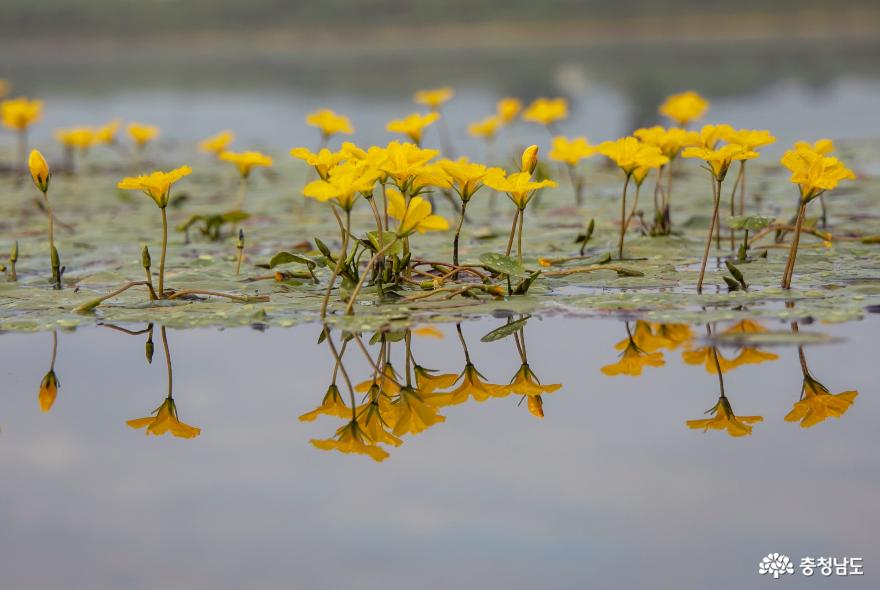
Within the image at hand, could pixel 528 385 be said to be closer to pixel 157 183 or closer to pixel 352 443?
pixel 352 443

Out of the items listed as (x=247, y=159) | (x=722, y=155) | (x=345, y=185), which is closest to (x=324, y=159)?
(x=345, y=185)

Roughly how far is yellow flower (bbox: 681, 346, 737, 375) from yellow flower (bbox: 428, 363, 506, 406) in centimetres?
50

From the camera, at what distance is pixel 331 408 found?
2.84m

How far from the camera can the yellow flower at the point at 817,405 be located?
2619mm

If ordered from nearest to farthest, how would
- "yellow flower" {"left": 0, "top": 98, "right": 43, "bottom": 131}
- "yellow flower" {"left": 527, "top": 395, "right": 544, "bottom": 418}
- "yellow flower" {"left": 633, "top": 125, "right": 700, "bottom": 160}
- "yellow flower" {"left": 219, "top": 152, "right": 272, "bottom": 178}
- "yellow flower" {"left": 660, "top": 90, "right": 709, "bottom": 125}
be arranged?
1. "yellow flower" {"left": 527, "top": 395, "right": 544, "bottom": 418}
2. "yellow flower" {"left": 633, "top": 125, "right": 700, "bottom": 160}
3. "yellow flower" {"left": 219, "top": 152, "right": 272, "bottom": 178}
4. "yellow flower" {"left": 660, "top": 90, "right": 709, "bottom": 125}
5. "yellow flower" {"left": 0, "top": 98, "right": 43, "bottom": 131}

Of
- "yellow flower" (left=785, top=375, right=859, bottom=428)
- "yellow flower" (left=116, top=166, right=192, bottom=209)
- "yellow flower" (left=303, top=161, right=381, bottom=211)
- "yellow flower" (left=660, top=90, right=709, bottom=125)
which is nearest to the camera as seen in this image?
"yellow flower" (left=785, top=375, right=859, bottom=428)

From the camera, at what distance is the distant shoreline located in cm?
4419

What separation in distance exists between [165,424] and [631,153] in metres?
1.71

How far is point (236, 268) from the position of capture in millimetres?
4402

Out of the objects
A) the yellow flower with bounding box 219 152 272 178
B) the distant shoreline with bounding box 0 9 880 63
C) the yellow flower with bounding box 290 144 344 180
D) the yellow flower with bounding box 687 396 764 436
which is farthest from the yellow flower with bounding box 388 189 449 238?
the distant shoreline with bounding box 0 9 880 63

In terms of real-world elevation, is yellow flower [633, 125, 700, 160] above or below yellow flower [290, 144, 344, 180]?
above

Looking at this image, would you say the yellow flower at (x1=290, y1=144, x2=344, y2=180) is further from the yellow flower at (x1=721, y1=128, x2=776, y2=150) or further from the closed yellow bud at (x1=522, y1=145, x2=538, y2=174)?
the yellow flower at (x1=721, y1=128, x2=776, y2=150)

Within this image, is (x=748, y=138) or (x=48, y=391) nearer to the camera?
(x=48, y=391)

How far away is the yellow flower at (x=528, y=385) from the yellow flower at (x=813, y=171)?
92 centimetres
